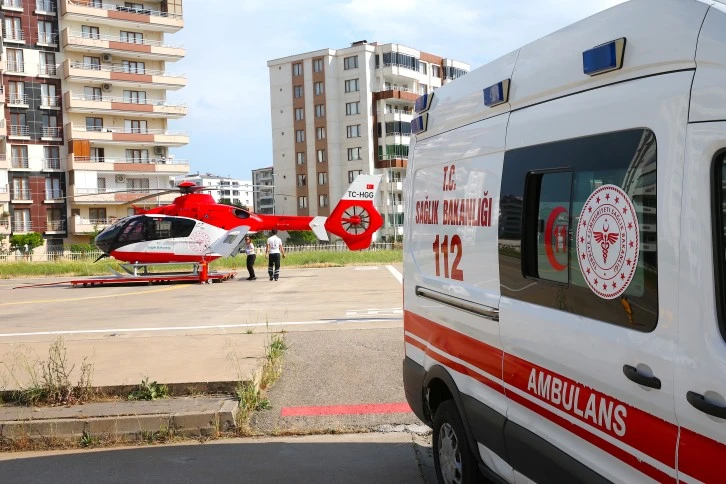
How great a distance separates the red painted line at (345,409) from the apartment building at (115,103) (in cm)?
6026

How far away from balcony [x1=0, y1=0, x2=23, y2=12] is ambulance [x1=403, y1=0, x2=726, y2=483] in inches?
2730

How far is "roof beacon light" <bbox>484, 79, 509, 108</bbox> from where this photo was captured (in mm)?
4152

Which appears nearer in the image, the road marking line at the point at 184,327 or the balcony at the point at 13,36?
the road marking line at the point at 184,327

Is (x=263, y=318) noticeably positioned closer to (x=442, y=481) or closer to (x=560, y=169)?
(x=442, y=481)

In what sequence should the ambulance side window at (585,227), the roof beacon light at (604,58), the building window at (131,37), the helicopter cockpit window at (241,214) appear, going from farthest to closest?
the building window at (131,37)
the helicopter cockpit window at (241,214)
the roof beacon light at (604,58)
the ambulance side window at (585,227)

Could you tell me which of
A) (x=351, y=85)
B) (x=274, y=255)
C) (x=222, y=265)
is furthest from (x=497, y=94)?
(x=351, y=85)

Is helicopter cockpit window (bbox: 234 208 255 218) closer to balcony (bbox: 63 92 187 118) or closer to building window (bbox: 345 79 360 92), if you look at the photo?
balcony (bbox: 63 92 187 118)

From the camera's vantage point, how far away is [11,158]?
64125 millimetres

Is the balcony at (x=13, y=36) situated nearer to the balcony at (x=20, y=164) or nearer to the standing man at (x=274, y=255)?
the balcony at (x=20, y=164)

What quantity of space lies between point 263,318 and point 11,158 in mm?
57709

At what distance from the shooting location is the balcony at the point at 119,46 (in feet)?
213

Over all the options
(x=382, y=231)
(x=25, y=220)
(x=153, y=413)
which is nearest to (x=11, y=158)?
(x=25, y=220)

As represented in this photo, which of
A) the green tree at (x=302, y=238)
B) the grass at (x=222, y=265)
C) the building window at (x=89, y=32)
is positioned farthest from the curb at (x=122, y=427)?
the green tree at (x=302, y=238)

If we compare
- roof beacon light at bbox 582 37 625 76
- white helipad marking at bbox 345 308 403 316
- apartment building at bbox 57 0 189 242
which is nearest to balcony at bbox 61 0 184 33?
apartment building at bbox 57 0 189 242
